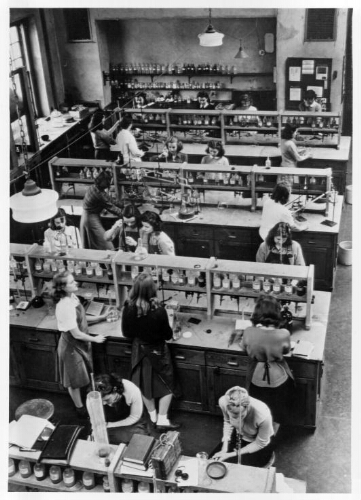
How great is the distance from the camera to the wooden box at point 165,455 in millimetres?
3785

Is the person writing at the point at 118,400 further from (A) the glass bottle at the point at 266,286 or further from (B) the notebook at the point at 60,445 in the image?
(A) the glass bottle at the point at 266,286

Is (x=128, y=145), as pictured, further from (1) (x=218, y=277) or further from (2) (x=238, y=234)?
(1) (x=218, y=277)

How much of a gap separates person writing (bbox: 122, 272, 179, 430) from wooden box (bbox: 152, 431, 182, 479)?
4.68 feet

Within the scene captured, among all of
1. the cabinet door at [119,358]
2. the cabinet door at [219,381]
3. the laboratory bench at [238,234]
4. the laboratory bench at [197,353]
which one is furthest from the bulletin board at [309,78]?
the cabinet door at [119,358]

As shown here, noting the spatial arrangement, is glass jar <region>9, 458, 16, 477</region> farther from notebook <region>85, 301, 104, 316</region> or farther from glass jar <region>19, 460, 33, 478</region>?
notebook <region>85, 301, 104, 316</region>

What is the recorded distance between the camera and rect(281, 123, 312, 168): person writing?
8.77m

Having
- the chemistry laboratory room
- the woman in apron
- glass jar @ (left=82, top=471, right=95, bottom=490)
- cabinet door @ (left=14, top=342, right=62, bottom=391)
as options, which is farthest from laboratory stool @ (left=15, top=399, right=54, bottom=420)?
cabinet door @ (left=14, top=342, right=62, bottom=391)

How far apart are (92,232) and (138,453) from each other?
3.99 meters

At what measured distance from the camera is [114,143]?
10219 mm
